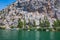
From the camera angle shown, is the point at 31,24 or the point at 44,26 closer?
the point at 44,26

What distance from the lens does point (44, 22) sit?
188 metres

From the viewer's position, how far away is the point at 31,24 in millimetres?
193625

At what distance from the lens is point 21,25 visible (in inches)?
7175

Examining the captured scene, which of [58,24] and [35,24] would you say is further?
[35,24]

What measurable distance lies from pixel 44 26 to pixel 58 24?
A: 13522 mm

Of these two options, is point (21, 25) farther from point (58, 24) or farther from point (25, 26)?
point (58, 24)

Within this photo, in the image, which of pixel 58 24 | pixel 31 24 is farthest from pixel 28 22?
pixel 58 24

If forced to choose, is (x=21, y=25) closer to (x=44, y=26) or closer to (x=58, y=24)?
(x=44, y=26)

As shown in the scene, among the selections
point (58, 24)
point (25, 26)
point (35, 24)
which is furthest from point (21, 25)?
point (58, 24)

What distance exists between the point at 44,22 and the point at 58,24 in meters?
15.1

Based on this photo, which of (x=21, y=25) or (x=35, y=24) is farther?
(x=35, y=24)

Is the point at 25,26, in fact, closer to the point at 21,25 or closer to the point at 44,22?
the point at 21,25

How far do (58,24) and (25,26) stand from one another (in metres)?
32.9

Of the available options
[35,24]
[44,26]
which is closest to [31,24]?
[35,24]
